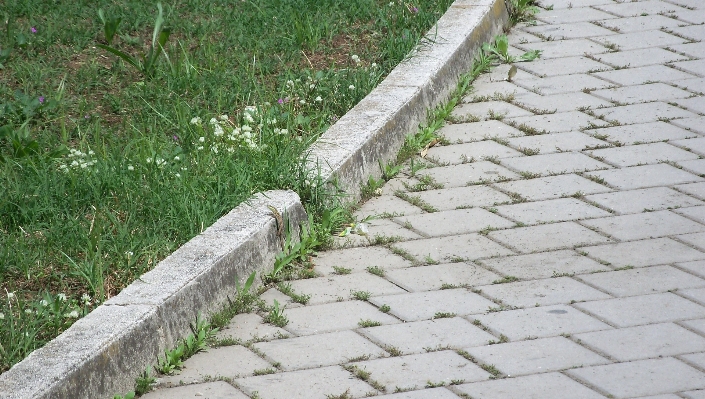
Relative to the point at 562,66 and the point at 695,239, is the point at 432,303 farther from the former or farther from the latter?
the point at 562,66

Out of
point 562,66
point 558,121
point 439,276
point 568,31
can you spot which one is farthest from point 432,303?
point 568,31

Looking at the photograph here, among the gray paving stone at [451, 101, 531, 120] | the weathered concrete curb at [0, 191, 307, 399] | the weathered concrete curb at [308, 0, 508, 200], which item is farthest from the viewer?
the gray paving stone at [451, 101, 531, 120]

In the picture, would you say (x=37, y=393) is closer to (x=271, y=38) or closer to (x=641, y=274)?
(x=641, y=274)

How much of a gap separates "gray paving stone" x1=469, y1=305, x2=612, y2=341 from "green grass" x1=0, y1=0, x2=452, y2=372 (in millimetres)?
912

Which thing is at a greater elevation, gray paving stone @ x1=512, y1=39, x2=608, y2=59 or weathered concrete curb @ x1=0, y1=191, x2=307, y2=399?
gray paving stone @ x1=512, y1=39, x2=608, y2=59

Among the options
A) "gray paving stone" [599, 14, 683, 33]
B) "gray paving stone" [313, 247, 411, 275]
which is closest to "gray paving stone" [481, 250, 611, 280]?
"gray paving stone" [313, 247, 411, 275]

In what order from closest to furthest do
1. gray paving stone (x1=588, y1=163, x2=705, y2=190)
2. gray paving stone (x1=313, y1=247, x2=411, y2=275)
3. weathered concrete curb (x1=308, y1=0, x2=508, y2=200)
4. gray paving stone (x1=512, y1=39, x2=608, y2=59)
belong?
gray paving stone (x1=313, y1=247, x2=411, y2=275) < weathered concrete curb (x1=308, y1=0, x2=508, y2=200) < gray paving stone (x1=588, y1=163, x2=705, y2=190) < gray paving stone (x1=512, y1=39, x2=608, y2=59)

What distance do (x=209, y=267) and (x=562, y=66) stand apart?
9.05ft

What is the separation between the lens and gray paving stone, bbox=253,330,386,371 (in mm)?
3006

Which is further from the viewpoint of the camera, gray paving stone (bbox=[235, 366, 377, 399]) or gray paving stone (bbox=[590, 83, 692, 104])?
gray paving stone (bbox=[590, 83, 692, 104])

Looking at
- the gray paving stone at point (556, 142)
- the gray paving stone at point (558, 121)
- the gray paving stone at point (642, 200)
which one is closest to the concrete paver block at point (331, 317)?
the gray paving stone at point (642, 200)

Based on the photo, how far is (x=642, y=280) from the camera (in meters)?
3.39

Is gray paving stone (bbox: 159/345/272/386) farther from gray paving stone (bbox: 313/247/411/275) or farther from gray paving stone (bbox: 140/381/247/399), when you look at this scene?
gray paving stone (bbox: 313/247/411/275)

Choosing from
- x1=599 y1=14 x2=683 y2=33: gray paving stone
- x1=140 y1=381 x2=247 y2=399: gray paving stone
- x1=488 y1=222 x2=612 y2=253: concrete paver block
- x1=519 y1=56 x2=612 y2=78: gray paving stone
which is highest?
x1=599 y1=14 x2=683 y2=33: gray paving stone
